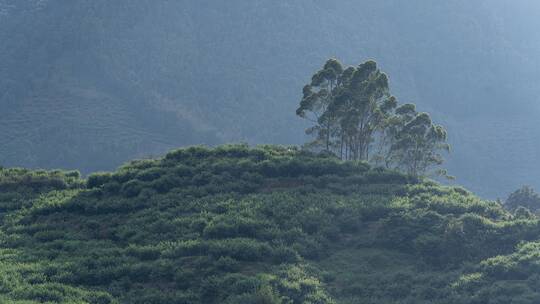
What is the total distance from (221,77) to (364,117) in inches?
5029

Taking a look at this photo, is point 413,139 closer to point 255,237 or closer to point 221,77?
point 255,237

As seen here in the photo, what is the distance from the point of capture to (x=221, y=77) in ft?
579

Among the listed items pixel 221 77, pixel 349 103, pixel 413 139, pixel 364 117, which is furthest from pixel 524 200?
pixel 221 77

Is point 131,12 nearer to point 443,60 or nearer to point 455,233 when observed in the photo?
point 443,60

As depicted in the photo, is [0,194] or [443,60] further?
[443,60]

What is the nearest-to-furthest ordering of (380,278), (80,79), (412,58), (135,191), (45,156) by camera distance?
(380,278) → (135,191) → (45,156) → (80,79) → (412,58)

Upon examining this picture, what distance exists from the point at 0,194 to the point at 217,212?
41.3ft

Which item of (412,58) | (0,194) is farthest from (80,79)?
(0,194)

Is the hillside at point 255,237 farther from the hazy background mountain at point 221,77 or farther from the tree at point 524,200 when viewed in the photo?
the hazy background mountain at point 221,77

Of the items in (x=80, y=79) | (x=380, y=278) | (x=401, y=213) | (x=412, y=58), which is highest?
(x=412, y=58)

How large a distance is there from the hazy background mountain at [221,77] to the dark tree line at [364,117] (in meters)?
90.6

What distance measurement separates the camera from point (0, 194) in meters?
42.2

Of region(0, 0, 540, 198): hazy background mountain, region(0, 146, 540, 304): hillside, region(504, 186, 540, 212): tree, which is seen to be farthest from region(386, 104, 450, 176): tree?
region(0, 0, 540, 198): hazy background mountain

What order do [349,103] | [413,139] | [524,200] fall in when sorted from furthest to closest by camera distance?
[524,200] < [413,139] < [349,103]
